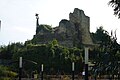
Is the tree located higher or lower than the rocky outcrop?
lower

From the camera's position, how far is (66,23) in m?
65.4

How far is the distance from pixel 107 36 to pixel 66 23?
54.6m

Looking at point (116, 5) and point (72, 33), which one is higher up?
point (72, 33)

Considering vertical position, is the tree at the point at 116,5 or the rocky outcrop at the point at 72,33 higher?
the rocky outcrop at the point at 72,33

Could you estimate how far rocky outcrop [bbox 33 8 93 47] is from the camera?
210 ft

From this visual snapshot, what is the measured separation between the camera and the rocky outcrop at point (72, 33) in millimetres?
64062

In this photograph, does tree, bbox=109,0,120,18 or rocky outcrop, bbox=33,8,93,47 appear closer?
tree, bbox=109,0,120,18

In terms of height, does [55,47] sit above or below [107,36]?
above

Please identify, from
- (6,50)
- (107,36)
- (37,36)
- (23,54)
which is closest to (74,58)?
(23,54)

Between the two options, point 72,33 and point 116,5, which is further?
point 72,33

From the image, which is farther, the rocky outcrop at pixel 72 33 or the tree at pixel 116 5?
the rocky outcrop at pixel 72 33

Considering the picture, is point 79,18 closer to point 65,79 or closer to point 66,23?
point 66,23

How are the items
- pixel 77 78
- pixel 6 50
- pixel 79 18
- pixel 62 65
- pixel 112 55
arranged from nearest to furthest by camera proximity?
pixel 112 55 < pixel 77 78 < pixel 62 65 < pixel 6 50 < pixel 79 18

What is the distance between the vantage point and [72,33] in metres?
64.3
